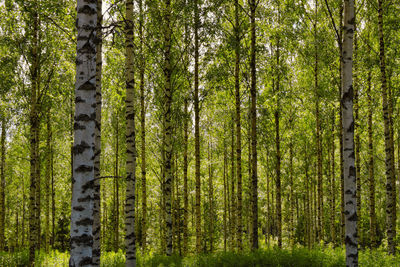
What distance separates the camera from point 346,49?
541 centimetres

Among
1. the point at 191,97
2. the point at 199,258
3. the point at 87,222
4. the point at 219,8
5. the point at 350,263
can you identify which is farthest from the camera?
the point at 191,97

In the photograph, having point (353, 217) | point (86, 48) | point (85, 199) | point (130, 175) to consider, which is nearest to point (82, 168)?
point (85, 199)

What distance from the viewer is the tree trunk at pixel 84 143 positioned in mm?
3666

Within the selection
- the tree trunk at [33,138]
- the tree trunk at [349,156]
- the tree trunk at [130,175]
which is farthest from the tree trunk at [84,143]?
the tree trunk at [33,138]

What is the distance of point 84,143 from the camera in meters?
3.83

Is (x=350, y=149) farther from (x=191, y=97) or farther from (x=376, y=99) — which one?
(x=376, y=99)

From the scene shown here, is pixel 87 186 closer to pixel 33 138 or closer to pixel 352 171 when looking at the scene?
pixel 352 171

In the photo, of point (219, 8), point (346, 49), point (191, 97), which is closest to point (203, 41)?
point (219, 8)

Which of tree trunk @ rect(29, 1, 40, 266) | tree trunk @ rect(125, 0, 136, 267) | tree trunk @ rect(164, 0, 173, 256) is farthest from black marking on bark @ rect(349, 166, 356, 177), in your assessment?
tree trunk @ rect(29, 1, 40, 266)

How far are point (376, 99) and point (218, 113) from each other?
847 cm

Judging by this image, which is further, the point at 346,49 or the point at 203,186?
the point at 203,186

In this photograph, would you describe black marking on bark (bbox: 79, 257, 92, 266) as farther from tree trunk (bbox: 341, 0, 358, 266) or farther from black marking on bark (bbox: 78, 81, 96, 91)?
tree trunk (bbox: 341, 0, 358, 266)

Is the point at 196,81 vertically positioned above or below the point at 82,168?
above

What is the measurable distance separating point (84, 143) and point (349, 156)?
4076 mm
